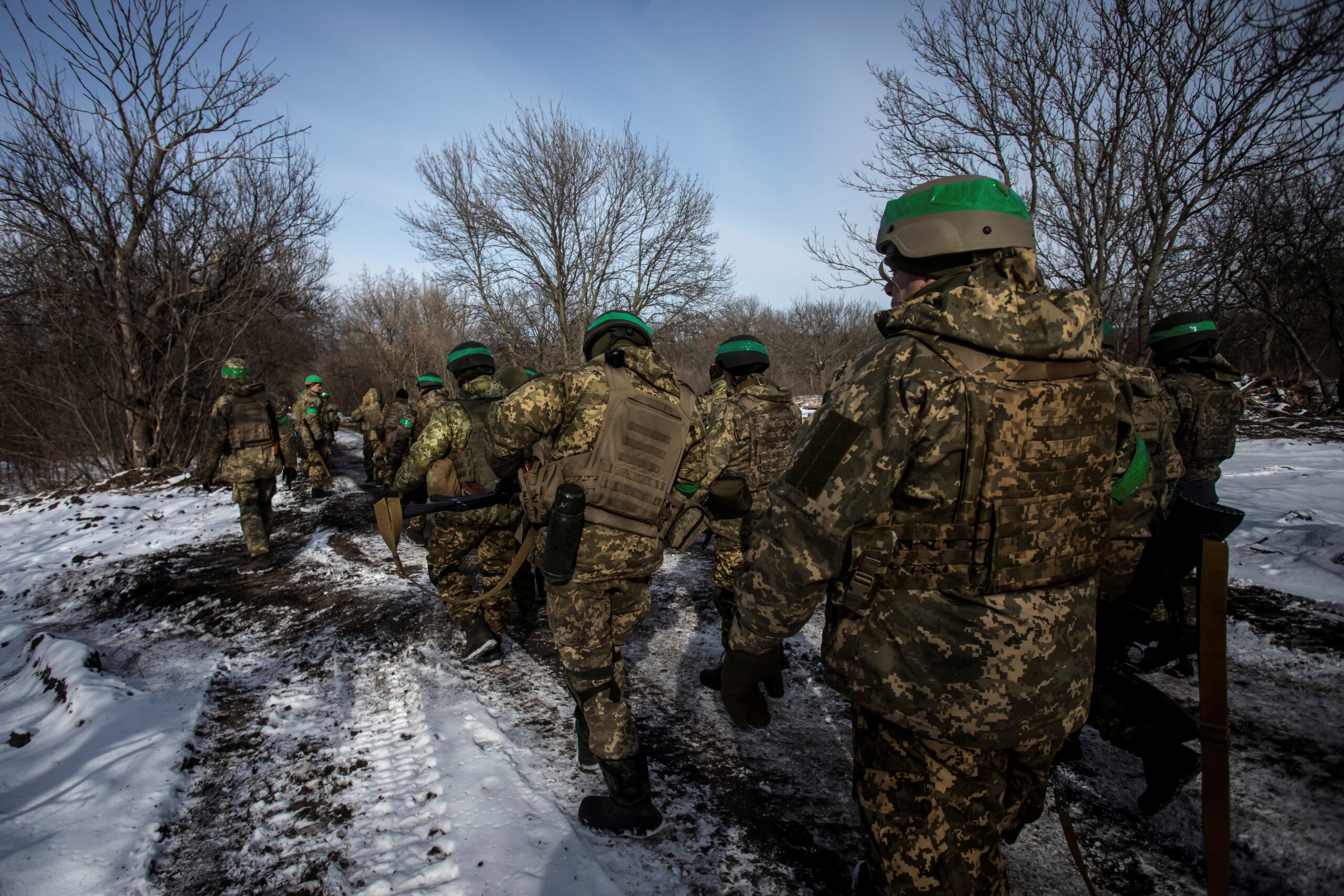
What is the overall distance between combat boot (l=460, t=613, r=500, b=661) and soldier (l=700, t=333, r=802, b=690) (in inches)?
60.2

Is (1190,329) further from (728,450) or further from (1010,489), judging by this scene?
(1010,489)

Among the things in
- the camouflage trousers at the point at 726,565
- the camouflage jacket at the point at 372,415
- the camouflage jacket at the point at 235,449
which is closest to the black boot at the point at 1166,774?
the camouflage trousers at the point at 726,565

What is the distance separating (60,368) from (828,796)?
50.8 feet

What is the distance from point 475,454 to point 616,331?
7.01ft

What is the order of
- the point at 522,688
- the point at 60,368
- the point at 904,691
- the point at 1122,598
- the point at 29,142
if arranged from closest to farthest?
the point at 904,691 → the point at 1122,598 → the point at 522,688 → the point at 29,142 → the point at 60,368

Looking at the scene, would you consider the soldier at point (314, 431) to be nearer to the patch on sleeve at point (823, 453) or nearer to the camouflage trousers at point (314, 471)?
the camouflage trousers at point (314, 471)

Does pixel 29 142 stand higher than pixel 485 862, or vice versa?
pixel 29 142

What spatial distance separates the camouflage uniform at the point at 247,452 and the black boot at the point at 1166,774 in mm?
7702

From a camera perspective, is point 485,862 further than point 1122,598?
No

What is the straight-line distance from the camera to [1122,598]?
8.08 feet

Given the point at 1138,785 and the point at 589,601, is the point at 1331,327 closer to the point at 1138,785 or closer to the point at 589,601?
the point at 1138,785

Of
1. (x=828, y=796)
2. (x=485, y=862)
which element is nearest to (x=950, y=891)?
(x=828, y=796)

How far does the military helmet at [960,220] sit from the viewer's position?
1.55 meters

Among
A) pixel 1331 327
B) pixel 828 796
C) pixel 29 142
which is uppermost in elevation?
pixel 29 142
